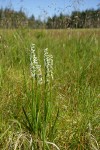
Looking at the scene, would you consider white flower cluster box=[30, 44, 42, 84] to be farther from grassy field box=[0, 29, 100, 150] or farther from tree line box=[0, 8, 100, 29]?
tree line box=[0, 8, 100, 29]

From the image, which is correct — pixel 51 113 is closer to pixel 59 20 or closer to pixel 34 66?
pixel 34 66

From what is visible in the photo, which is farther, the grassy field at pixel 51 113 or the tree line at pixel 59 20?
the tree line at pixel 59 20

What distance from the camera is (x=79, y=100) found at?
241 cm

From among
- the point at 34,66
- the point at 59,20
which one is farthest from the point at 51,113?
the point at 59,20

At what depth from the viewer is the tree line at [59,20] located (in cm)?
404

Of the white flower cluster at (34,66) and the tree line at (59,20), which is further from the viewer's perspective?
the tree line at (59,20)

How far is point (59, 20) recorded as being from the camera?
15.0 feet

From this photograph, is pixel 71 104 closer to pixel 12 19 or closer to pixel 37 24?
pixel 12 19

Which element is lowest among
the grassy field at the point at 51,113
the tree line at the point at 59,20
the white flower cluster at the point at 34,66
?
the grassy field at the point at 51,113

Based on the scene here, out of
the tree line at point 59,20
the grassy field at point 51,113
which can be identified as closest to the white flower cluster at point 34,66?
the grassy field at point 51,113

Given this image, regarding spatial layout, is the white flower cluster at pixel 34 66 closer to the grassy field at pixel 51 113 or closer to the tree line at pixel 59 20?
the grassy field at pixel 51 113

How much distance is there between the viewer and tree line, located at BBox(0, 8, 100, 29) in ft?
13.3

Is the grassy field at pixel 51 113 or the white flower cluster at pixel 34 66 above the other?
the white flower cluster at pixel 34 66

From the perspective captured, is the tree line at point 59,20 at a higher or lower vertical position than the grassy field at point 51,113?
higher
